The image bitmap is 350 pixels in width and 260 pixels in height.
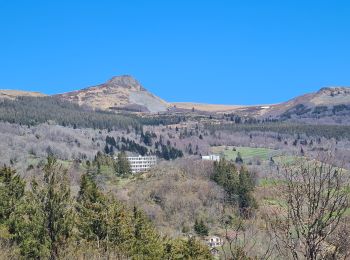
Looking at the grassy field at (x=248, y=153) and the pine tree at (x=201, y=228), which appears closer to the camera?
the pine tree at (x=201, y=228)

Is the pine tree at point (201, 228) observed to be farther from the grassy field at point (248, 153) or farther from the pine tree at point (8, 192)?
the grassy field at point (248, 153)

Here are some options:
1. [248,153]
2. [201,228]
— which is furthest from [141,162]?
[201,228]

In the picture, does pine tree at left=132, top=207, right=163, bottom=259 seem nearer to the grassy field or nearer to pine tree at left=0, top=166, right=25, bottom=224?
pine tree at left=0, top=166, right=25, bottom=224

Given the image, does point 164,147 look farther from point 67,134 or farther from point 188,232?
point 188,232

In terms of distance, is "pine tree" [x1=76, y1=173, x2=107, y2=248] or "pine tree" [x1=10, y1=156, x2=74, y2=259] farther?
"pine tree" [x1=76, y1=173, x2=107, y2=248]

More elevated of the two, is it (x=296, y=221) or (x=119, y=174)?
(x=296, y=221)

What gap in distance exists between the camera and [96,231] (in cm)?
3894

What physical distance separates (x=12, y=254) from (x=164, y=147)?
167127mm

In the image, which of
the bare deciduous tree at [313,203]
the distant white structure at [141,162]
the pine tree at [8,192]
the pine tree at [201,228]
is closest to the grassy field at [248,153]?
the distant white structure at [141,162]

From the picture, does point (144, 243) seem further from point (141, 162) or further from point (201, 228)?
point (141, 162)

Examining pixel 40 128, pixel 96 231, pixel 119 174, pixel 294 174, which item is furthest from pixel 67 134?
pixel 294 174

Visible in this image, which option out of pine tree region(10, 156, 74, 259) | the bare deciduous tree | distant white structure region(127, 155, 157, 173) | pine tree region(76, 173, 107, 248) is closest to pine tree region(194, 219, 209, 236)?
pine tree region(76, 173, 107, 248)

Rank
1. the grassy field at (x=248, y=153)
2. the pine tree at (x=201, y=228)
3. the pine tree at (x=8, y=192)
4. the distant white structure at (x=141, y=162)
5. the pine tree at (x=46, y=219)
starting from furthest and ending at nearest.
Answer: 1. the grassy field at (x=248, y=153)
2. the distant white structure at (x=141, y=162)
3. the pine tree at (x=201, y=228)
4. the pine tree at (x=8, y=192)
5. the pine tree at (x=46, y=219)

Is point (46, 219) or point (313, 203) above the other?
point (313, 203)
